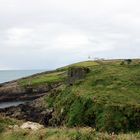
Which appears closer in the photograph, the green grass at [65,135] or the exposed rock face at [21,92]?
the green grass at [65,135]

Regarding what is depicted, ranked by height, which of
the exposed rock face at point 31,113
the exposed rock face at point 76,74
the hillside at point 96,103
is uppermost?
the exposed rock face at point 76,74

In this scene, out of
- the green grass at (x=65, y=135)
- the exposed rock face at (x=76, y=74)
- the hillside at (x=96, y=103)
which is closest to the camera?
the green grass at (x=65, y=135)

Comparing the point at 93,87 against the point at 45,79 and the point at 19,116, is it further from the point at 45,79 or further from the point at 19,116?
the point at 45,79

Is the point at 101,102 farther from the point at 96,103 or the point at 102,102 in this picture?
the point at 96,103

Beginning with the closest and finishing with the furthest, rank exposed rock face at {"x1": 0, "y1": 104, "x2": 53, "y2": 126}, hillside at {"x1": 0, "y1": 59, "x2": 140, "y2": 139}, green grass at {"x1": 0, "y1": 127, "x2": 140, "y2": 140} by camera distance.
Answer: green grass at {"x1": 0, "y1": 127, "x2": 140, "y2": 140} < hillside at {"x1": 0, "y1": 59, "x2": 140, "y2": 139} < exposed rock face at {"x1": 0, "y1": 104, "x2": 53, "y2": 126}

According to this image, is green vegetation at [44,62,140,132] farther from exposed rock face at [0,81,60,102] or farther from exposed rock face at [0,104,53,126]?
exposed rock face at [0,81,60,102]

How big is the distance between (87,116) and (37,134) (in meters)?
56.6

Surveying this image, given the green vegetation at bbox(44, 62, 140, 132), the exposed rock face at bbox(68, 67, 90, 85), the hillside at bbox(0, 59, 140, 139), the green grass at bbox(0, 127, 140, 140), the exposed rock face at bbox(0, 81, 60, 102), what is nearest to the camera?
the green grass at bbox(0, 127, 140, 140)

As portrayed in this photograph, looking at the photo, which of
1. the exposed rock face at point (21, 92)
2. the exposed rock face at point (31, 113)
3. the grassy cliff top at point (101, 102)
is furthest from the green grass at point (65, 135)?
the exposed rock face at point (21, 92)

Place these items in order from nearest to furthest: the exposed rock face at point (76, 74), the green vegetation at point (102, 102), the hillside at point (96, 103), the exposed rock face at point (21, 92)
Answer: the green vegetation at point (102, 102)
the hillside at point (96, 103)
the exposed rock face at point (76, 74)
the exposed rock face at point (21, 92)

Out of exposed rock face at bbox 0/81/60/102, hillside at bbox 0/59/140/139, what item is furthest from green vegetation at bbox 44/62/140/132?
exposed rock face at bbox 0/81/60/102

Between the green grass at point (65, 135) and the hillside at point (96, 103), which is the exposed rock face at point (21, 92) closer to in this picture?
the hillside at point (96, 103)

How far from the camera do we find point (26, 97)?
16450 centimetres

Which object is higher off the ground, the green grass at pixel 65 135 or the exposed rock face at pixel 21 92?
the green grass at pixel 65 135
